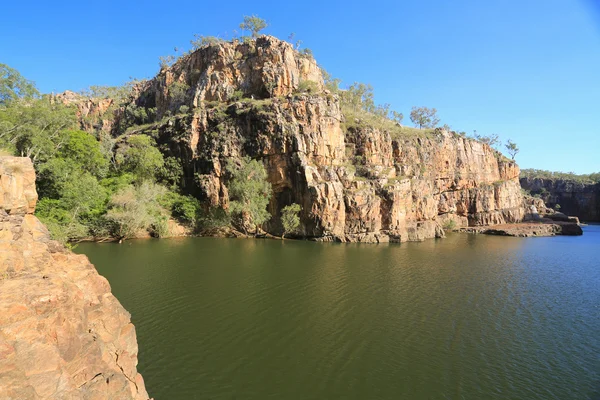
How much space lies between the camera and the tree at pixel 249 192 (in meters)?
51.9

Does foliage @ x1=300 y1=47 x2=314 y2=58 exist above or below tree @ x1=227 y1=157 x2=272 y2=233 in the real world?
above

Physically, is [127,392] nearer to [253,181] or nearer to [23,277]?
[23,277]

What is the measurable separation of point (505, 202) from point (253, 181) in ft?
208

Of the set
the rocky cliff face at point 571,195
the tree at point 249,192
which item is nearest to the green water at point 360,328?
the tree at point 249,192

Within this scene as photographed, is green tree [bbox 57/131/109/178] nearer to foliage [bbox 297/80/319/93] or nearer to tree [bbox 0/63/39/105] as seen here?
tree [bbox 0/63/39/105]

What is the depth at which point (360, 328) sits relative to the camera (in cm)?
1645

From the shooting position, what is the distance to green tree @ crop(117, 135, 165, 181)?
53.6 metres

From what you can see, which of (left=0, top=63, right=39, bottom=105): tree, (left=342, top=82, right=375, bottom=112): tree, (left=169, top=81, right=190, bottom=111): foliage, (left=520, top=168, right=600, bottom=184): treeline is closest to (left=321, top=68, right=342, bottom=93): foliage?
(left=342, top=82, right=375, bottom=112): tree

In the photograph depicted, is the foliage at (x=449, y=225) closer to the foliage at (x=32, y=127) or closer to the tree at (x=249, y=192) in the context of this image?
the tree at (x=249, y=192)

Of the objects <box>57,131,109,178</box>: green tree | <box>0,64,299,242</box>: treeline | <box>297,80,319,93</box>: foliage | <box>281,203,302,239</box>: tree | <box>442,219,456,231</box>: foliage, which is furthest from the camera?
<box>442,219,456,231</box>: foliage

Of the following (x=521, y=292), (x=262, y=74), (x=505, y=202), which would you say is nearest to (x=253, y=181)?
(x=262, y=74)

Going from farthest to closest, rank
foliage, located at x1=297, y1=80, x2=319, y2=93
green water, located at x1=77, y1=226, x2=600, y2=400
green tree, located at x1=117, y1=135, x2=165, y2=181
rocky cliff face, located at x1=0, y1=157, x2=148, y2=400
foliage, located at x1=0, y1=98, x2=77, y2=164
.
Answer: foliage, located at x1=297, y1=80, x2=319, y2=93
green tree, located at x1=117, y1=135, x2=165, y2=181
foliage, located at x1=0, y1=98, x2=77, y2=164
green water, located at x1=77, y1=226, x2=600, y2=400
rocky cliff face, located at x1=0, y1=157, x2=148, y2=400

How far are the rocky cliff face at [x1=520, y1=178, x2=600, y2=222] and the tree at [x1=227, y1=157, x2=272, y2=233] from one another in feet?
376

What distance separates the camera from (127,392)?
7480 mm
